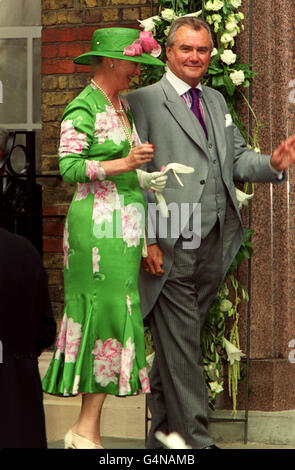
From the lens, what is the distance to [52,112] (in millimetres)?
6441

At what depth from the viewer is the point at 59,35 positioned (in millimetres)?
6379

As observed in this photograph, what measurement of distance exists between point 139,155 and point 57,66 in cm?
257

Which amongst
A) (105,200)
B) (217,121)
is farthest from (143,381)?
(217,121)

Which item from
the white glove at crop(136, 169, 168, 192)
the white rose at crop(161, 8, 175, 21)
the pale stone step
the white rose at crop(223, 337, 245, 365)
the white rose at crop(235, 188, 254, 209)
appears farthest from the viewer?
the pale stone step

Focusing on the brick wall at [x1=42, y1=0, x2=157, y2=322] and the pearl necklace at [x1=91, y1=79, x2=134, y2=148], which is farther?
the brick wall at [x1=42, y1=0, x2=157, y2=322]

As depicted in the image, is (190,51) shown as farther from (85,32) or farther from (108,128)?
(85,32)

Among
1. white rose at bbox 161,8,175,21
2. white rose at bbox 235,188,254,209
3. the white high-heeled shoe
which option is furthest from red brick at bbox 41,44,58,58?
the white high-heeled shoe

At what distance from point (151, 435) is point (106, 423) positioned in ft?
2.46

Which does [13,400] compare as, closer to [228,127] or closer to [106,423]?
[228,127]

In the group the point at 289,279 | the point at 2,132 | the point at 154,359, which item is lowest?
the point at 154,359

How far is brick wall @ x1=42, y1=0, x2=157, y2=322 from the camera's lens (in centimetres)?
629

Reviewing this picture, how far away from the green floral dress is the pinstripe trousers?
0.33 m

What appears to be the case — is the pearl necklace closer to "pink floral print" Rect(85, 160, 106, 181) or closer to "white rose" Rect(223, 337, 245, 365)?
"pink floral print" Rect(85, 160, 106, 181)
